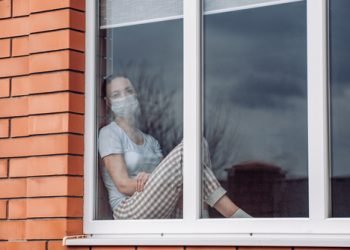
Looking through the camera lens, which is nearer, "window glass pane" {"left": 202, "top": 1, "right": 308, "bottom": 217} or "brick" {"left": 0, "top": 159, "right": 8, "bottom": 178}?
"window glass pane" {"left": 202, "top": 1, "right": 308, "bottom": 217}

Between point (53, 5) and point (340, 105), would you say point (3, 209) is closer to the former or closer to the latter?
point (53, 5)

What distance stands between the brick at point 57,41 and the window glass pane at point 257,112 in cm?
76

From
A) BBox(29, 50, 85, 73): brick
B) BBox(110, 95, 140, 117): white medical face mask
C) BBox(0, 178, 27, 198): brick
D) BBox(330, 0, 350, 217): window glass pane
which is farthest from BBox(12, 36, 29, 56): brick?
BBox(330, 0, 350, 217): window glass pane

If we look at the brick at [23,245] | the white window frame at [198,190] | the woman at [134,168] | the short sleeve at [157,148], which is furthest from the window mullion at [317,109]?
the brick at [23,245]

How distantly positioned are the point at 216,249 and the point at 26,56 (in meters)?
1.54

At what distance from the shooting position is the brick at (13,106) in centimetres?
535

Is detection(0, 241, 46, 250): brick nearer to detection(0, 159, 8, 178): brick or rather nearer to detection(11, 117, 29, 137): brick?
detection(0, 159, 8, 178): brick

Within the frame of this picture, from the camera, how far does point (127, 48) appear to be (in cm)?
523

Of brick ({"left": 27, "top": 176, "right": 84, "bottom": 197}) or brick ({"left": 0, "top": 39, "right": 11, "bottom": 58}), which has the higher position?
brick ({"left": 0, "top": 39, "right": 11, "bottom": 58})

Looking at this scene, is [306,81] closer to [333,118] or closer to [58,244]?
[333,118]

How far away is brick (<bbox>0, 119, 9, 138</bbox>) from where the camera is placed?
539 centimetres

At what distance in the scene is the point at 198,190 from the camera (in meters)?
4.88

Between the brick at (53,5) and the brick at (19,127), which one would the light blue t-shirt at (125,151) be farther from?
the brick at (53,5)

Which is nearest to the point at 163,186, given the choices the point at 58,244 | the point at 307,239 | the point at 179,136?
the point at 179,136
